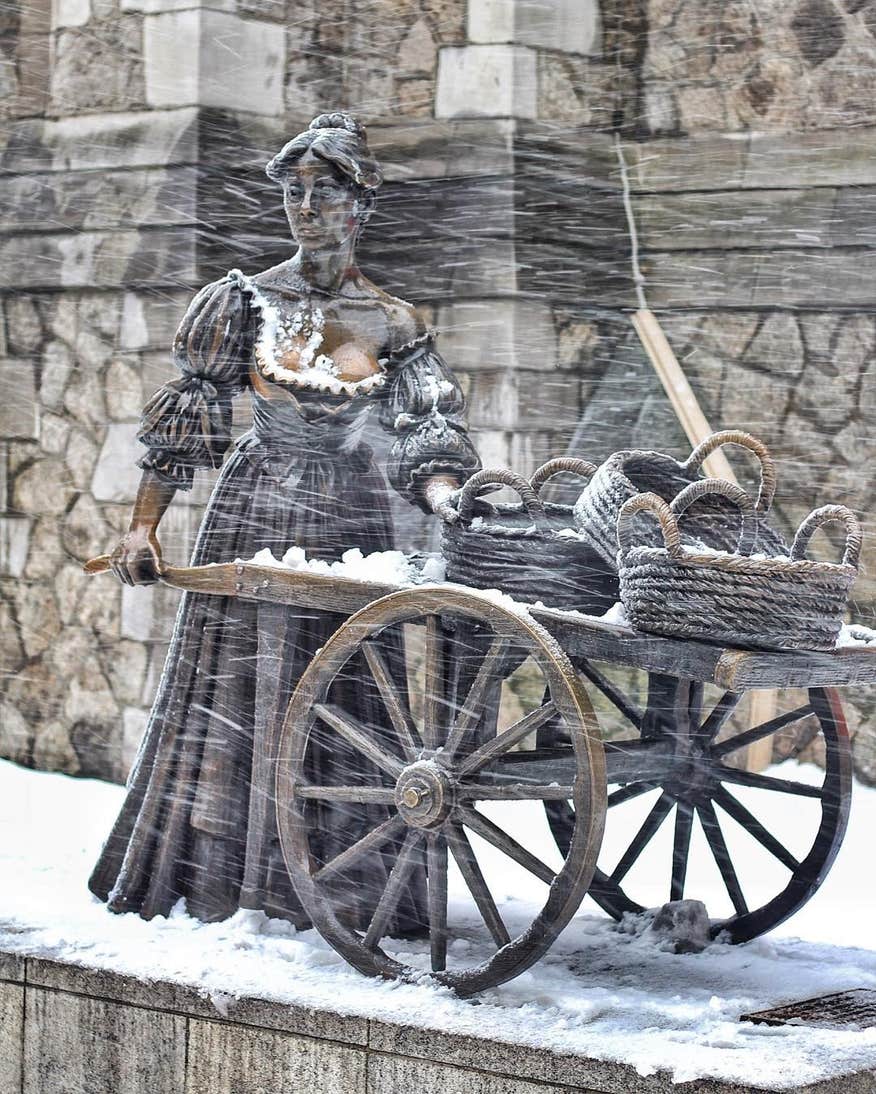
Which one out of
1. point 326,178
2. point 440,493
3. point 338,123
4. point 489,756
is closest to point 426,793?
point 489,756

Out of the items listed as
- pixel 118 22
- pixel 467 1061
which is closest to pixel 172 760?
pixel 467 1061

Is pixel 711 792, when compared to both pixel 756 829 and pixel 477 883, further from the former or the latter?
pixel 477 883

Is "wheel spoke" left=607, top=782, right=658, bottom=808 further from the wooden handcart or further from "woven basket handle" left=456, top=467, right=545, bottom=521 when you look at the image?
"woven basket handle" left=456, top=467, right=545, bottom=521

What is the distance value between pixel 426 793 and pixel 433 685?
216 millimetres

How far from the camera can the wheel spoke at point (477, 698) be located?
156 inches

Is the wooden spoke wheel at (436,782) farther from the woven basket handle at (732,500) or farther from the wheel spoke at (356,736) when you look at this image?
the woven basket handle at (732,500)

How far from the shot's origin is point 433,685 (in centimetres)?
403

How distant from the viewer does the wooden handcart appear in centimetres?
385

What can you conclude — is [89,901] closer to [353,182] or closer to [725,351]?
[353,182]

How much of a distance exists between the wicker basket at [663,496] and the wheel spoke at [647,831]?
0.72 meters

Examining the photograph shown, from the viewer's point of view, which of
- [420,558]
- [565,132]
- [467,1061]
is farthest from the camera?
[565,132]

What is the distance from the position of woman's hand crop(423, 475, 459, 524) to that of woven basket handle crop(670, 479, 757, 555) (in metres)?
0.55

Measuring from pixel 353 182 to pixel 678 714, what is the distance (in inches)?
53.7

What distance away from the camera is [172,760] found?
4.52 meters
